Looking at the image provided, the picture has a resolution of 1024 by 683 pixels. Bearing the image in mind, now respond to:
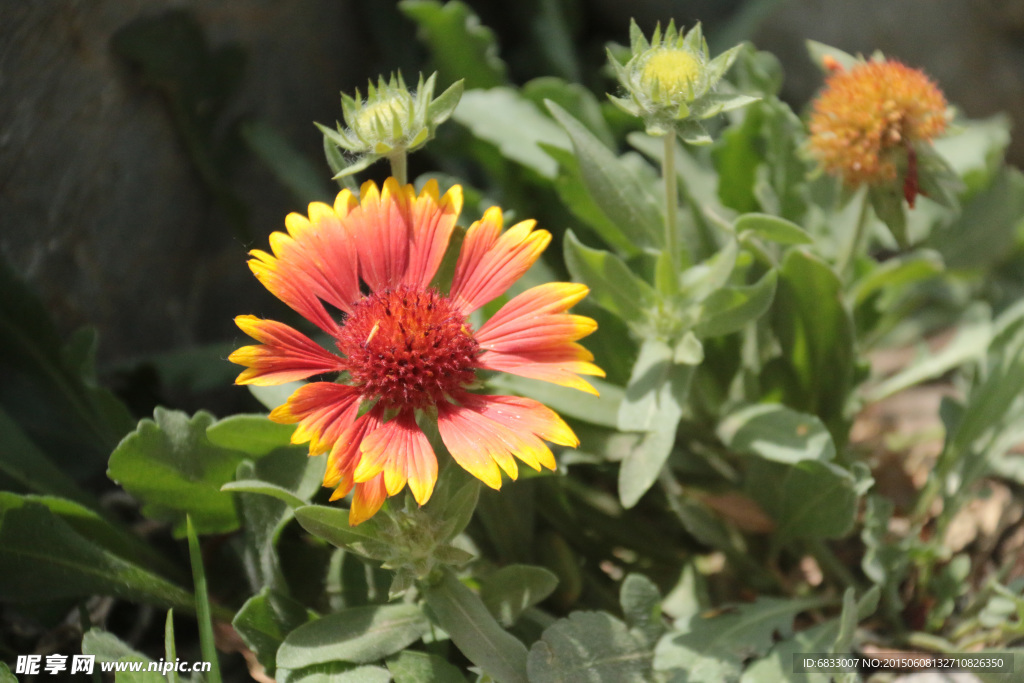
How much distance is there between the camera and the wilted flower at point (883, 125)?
1.55 metres

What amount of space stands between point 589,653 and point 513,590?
6.4 inches

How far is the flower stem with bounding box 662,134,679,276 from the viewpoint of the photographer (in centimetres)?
147

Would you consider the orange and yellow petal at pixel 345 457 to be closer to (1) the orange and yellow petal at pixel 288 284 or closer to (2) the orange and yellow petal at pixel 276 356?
(2) the orange and yellow petal at pixel 276 356

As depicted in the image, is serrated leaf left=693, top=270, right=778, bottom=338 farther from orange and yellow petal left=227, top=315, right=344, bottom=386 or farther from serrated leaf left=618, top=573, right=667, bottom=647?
orange and yellow petal left=227, top=315, right=344, bottom=386

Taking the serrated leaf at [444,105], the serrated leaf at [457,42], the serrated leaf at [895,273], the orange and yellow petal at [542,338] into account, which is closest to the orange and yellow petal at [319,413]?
the orange and yellow petal at [542,338]

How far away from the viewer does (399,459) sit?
3.94 ft

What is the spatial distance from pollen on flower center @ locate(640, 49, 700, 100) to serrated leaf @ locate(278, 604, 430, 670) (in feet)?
3.14

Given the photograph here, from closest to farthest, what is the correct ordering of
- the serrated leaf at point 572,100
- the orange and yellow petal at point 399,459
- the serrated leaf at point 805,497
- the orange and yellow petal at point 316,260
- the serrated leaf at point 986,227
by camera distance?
the orange and yellow petal at point 399,459 → the orange and yellow petal at point 316,260 → the serrated leaf at point 805,497 → the serrated leaf at point 572,100 → the serrated leaf at point 986,227

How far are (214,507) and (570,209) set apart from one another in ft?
3.36

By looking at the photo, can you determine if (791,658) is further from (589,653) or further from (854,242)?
(854,242)

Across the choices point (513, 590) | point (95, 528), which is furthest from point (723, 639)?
point (95, 528)

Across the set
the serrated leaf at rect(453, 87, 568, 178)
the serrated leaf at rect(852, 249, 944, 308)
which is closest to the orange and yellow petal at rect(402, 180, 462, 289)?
the serrated leaf at rect(453, 87, 568, 178)

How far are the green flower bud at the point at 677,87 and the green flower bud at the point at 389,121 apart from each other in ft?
0.94

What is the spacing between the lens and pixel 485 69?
2229 millimetres
